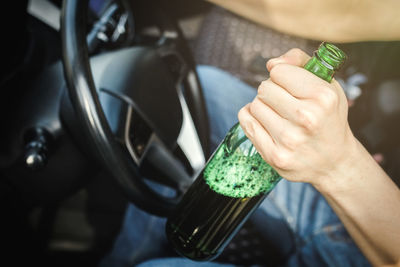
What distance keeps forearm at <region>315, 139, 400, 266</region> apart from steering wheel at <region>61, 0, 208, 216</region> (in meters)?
0.34

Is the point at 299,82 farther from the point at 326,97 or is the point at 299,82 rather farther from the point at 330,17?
the point at 330,17

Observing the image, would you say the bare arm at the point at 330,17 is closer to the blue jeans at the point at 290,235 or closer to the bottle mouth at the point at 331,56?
the bottle mouth at the point at 331,56

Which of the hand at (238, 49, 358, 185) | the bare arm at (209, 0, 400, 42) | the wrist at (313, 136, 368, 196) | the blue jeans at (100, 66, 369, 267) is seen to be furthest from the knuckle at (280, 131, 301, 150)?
the blue jeans at (100, 66, 369, 267)

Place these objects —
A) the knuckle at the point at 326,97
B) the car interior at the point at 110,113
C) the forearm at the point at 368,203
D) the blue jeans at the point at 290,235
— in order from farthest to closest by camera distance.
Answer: the blue jeans at the point at 290,235
the car interior at the point at 110,113
the forearm at the point at 368,203
the knuckle at the point at 326,97

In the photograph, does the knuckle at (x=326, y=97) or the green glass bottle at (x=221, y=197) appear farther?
the green glass bottle at (x=221, y=197)

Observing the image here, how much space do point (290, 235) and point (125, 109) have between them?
0.54 m

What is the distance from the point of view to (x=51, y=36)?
1180mm

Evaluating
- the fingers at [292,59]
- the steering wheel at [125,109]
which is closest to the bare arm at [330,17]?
the fingers at [292,59]

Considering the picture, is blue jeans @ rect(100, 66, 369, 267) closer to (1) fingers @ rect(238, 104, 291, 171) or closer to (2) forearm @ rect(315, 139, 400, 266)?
(2) forearm @ rect(315, 139, 400, 266)

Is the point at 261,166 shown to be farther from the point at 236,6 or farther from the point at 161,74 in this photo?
the point at 161,74

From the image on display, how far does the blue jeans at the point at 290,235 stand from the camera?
0.79 metres

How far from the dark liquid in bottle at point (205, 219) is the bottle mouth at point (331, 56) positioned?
26 cm

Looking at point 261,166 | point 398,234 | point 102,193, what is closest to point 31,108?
point 102,193

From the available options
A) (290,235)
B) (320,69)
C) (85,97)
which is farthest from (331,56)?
(290,235)
